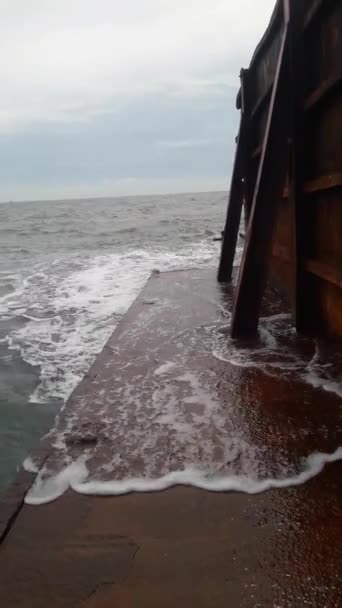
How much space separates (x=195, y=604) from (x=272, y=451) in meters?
0.89

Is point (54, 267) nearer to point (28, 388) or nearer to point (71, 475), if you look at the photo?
point (28, 388)

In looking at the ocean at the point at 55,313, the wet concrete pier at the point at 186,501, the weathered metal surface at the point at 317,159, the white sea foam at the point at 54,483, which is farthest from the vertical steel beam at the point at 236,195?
the white sea foam at the point at 54,483

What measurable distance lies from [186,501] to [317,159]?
2.69 m

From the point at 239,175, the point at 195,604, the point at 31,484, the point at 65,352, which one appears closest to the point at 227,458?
the point at 195,604

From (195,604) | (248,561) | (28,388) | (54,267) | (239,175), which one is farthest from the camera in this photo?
(54,267)

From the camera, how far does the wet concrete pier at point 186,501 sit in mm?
1422

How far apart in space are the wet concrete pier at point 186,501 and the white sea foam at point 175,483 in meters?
0.01

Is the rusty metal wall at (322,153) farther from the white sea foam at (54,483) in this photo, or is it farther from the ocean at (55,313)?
the ocean at (55,313)

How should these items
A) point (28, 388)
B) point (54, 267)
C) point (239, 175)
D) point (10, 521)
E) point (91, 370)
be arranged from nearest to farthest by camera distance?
1. point (10, 521)
2. point (91, 370)
3. point (28, 388)
4. point (239, 175)
5. point (54, 267)

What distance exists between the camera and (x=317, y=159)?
3348 mm

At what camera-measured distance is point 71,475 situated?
2.05m

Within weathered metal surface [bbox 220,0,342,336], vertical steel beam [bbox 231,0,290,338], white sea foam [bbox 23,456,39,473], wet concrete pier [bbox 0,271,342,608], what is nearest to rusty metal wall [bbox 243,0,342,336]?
weathered metal surface [bbox 220,0,342,336]

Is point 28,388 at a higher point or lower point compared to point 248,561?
lower

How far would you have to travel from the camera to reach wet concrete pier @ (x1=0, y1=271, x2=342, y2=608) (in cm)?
142
